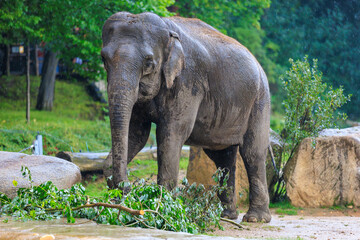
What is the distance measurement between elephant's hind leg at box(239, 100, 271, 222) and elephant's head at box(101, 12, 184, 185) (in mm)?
1983

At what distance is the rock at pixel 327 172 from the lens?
1113 cm

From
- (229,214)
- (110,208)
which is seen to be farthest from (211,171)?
(110,208)

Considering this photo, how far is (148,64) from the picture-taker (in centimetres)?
655

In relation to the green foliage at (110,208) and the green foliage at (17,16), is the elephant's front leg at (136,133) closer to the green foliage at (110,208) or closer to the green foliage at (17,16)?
the green foliage at (110,208)

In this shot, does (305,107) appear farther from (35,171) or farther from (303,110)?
(35,171)

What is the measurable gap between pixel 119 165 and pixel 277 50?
82.6 feet

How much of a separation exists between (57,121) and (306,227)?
12.5 meters

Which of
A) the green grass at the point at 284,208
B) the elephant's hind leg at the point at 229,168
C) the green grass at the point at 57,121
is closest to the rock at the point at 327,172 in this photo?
the green grass at the point at 284,208

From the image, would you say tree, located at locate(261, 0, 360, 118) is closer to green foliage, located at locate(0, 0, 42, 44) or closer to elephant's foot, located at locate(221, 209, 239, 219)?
green foliage, located at locate(0, 0, 42, 44)

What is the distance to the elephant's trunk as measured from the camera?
239 inches

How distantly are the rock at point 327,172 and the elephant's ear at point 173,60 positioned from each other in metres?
5.10

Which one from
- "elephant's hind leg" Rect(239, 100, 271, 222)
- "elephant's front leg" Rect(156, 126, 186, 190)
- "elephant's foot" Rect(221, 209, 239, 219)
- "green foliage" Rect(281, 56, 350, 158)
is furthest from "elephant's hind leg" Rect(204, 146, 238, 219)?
"green foliage" Rect(281, 56, 350, 158)

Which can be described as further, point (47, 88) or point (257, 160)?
point (47, 88)

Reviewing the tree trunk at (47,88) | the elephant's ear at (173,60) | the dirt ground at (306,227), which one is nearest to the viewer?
the elephant's ear at (173,60)
